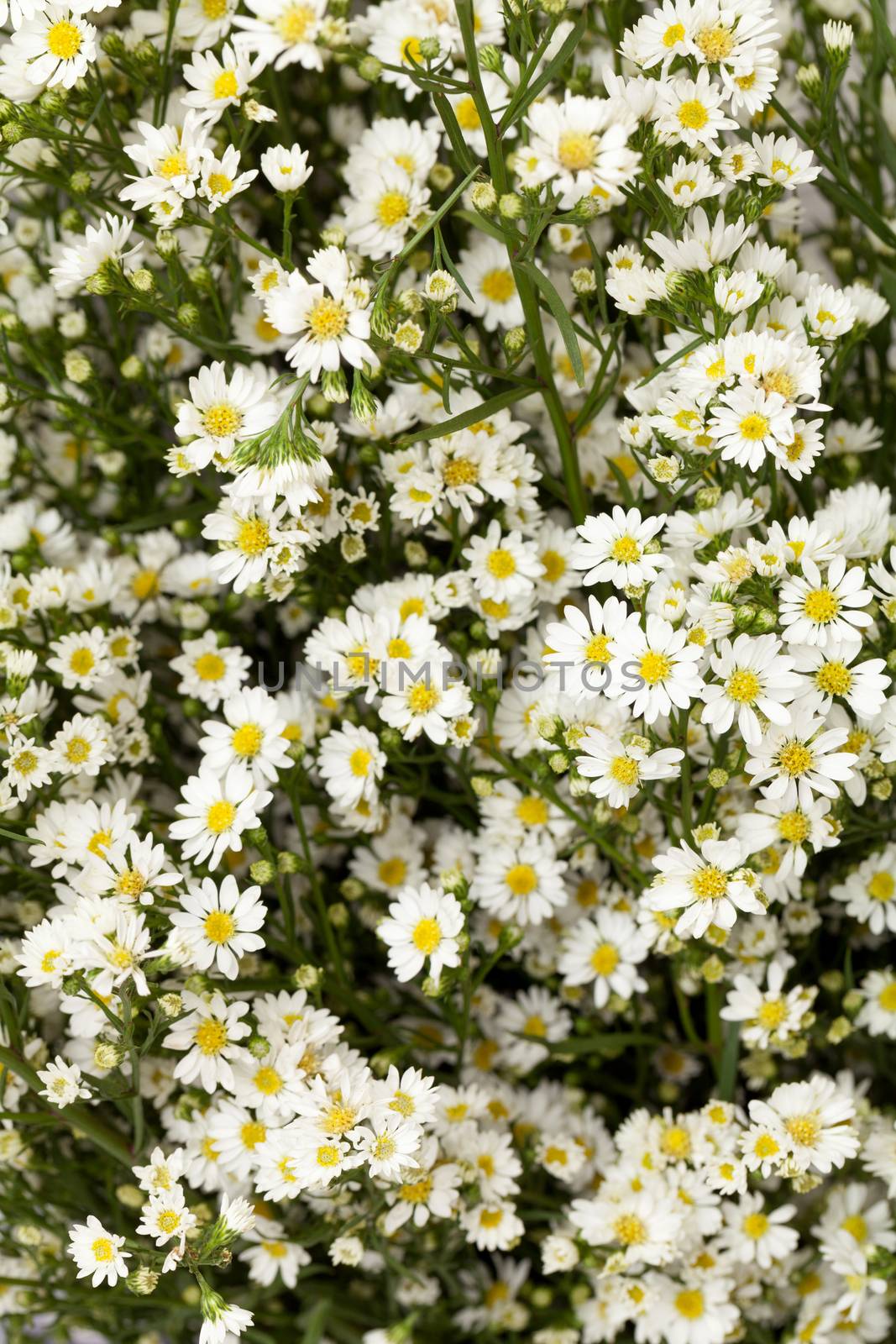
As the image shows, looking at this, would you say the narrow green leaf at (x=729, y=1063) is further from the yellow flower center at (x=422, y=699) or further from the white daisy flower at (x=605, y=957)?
the yellow flower center at (x=422, y=699)

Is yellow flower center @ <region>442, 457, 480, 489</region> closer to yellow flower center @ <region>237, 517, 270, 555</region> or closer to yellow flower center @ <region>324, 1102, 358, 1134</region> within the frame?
yellow flower center @ <region>237, 517, 270, 555</region>

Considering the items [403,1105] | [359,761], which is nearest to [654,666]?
→ [359,761]

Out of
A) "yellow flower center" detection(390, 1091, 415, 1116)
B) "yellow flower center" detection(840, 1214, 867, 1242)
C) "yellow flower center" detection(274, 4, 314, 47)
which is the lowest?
"yellow flower center" detection(840, 1214, 867, 1242)

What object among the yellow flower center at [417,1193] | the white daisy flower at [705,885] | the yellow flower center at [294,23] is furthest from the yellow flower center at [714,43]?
the yellow flower center at [417,1193]

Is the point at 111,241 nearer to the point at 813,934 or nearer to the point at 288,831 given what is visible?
the point at 288,831

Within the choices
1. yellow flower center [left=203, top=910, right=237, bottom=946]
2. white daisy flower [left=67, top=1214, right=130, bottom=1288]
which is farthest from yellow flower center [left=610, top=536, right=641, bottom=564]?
white daisy flower [left=67, top=1214, right=130, bottom=1288]

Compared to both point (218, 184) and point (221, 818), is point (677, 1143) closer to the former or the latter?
point (221, 818)

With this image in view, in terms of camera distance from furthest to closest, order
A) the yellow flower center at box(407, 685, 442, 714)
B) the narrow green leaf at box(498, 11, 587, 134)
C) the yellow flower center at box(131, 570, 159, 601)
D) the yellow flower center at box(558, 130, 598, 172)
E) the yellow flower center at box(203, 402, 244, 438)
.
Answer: the yellow flower center at box(131, 570, 159, 601)
the yellow flower center at box(407, 685, 442, 714)
the yellow flower center at box(203, 402, 244, 438)
the narrow green leaf at box(498, 11, 587, 134)
the yellow flower center at box(558, 130, 598, 172)

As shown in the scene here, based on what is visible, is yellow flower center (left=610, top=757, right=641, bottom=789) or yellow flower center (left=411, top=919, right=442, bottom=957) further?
yellow flower center (left=411, top=919, right=442, bottom=957)
